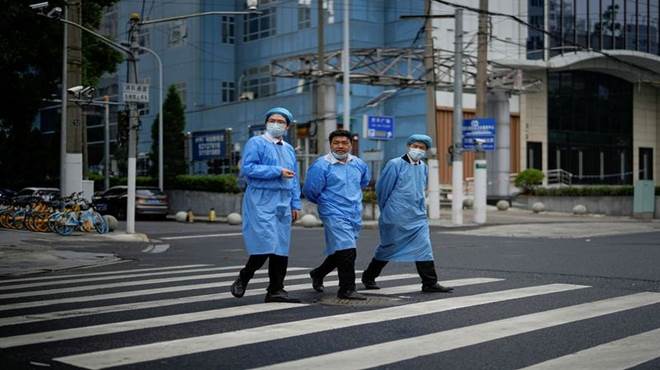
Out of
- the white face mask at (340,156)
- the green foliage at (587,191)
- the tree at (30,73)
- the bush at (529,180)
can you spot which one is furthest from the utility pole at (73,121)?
the bush at (529,180)

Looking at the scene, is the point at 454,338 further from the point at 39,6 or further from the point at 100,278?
the point at 39,6

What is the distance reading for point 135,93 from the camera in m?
23.6

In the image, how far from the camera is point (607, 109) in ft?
185

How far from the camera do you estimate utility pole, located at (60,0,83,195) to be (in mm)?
24391

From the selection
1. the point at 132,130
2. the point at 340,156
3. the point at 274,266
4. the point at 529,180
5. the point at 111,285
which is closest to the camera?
the point at 274,266

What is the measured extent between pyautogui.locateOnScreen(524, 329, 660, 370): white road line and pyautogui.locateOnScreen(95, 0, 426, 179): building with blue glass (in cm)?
3934

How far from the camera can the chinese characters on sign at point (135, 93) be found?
23562 millimetres

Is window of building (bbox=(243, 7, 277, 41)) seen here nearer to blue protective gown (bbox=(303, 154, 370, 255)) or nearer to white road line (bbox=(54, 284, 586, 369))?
blue protective gown (bbox=(303, 154, 370, 255))

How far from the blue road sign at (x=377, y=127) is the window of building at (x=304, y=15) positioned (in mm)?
18010

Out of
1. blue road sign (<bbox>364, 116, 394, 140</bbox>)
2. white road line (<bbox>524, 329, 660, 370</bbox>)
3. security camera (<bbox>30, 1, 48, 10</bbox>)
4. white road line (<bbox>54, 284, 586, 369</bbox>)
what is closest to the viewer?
white road line (<bbox>524, 329, 660, 370</bbox>)

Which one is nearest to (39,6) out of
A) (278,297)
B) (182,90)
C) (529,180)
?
(278,297)

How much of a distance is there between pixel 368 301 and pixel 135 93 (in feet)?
52.6

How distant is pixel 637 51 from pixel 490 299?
47.1 m

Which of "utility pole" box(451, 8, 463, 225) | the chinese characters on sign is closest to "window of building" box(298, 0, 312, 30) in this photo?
"utility pole" box(451, 8, 463, 225)
